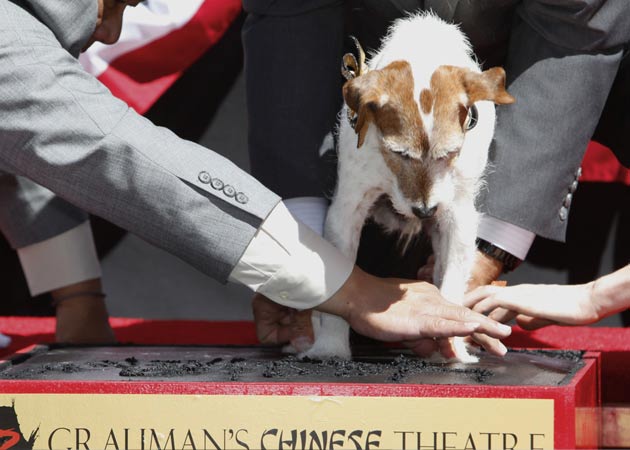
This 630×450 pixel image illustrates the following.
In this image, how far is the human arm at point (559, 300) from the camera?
52.2 inches

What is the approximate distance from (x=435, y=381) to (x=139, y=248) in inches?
51.0

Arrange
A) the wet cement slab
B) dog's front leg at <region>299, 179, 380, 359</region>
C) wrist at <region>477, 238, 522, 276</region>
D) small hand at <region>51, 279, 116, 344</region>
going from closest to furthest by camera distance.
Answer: the wet cement slab < dog's front leg at <region>299, 179, 380, 359</region> < wrist at <region>477, 238, 522, 276</region> < small hand at <region>51, 279, 116, 344</region>

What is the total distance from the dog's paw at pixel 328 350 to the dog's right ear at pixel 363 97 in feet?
1.04

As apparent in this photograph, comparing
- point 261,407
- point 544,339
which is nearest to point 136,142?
point 261,407

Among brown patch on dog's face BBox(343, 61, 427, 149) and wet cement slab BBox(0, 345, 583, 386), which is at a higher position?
brown patch on dog's face BBox(343, 61, 427, 149)

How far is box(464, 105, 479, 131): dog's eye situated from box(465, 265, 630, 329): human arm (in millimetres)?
255

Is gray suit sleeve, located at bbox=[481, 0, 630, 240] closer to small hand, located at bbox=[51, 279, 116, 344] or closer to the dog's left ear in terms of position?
the dog's left ear

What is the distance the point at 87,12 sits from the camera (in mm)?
1281

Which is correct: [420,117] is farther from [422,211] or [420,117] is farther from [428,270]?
[428,270]

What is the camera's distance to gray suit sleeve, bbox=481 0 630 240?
136 cm

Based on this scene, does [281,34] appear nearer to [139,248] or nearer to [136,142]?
[136,142]

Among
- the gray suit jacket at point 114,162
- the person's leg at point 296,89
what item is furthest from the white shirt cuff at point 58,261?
the gray suit jacket at point 114,162

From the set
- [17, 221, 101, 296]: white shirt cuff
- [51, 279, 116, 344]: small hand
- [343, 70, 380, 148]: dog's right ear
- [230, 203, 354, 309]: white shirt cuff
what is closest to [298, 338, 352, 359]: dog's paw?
[230, 203, 354, 309]: white shirt cuff

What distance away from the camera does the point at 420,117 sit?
1132 mm
